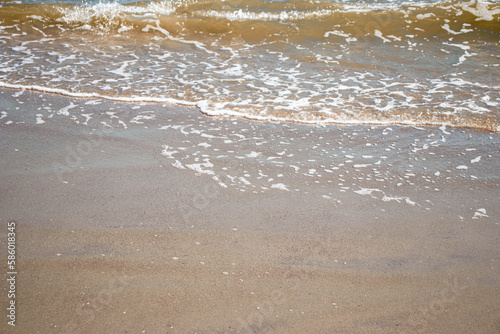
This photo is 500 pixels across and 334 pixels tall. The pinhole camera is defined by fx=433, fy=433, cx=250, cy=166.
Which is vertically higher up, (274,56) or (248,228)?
(274,56)

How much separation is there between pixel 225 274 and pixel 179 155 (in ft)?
6.86

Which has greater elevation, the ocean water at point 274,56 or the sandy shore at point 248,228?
the ocean water at point 274,56

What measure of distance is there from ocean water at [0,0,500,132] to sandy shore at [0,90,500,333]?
79 centimetres

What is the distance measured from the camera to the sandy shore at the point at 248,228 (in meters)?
2.77

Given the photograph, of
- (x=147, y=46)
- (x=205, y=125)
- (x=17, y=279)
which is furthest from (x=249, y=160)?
(x=147, y=46)

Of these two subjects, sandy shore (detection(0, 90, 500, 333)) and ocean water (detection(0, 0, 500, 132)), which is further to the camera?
ocean water (detection(0, 0, 500, 132))

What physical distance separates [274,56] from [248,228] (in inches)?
238

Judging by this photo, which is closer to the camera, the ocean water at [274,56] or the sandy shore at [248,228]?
the sandy shore at [248,228]

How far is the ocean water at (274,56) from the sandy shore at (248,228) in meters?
0.79

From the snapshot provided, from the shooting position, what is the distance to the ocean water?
6.44m

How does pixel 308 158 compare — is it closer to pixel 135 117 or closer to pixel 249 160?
pixel 249 160

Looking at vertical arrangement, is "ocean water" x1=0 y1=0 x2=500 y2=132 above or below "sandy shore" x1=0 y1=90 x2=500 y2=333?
above

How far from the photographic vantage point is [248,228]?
11.9ft

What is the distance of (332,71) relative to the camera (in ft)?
26.1
